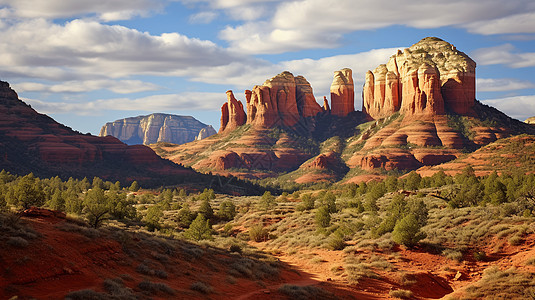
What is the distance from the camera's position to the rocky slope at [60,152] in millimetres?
136500

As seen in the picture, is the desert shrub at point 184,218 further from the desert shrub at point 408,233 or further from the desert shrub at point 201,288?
the desert shrub at point 201,288

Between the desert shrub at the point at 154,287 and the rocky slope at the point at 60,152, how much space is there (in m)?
116

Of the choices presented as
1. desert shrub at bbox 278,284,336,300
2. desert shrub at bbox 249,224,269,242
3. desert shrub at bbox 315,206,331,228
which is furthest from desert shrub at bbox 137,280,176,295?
desert shrub at bbox 249,224,269,242

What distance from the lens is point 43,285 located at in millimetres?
20297

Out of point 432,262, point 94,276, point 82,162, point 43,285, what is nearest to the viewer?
point 43,285

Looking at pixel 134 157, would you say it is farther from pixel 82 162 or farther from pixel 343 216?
pixel 343 216

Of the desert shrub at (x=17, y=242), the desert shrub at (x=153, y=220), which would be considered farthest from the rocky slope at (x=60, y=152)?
the desert shrub at (x=17, y=242)

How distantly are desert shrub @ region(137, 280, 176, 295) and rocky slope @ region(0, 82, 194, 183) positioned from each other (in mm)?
115702

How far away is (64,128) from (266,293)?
15560cm

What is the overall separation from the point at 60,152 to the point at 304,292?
435ft

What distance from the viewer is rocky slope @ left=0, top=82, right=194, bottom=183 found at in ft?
448

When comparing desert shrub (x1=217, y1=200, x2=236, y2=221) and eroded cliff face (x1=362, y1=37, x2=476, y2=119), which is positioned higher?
eroded cliff face (x1=362, y1=37, x2=476, y2=119)

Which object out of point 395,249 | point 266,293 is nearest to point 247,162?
point 395,249

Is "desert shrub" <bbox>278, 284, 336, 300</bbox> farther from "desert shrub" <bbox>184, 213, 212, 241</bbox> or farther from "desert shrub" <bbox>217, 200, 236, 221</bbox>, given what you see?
"desert shrub" <bbox>217, 200, 236, 221</bbox>
